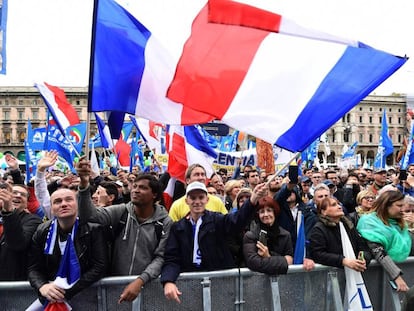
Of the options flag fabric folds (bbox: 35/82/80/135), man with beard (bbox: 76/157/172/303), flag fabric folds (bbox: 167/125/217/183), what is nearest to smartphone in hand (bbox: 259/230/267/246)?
man with beard (bbox: 76/157/172/303)

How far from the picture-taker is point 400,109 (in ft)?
311

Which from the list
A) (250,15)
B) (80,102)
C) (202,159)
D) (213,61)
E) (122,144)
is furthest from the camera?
(80,102)

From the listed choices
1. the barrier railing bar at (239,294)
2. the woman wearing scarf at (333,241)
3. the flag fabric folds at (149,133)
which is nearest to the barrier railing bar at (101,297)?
the barrier railing bar at (239,294)

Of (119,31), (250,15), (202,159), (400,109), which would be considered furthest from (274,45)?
(400,109)

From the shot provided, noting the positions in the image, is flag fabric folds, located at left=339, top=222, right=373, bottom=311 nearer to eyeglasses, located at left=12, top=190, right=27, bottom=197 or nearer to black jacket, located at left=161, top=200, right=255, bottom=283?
black jacket, located at left=161, top=200, right=255, bottom=283

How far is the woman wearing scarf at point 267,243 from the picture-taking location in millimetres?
3441

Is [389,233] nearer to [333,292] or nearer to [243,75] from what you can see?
[333,292]

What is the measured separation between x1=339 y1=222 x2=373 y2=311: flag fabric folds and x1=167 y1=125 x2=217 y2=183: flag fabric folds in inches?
136

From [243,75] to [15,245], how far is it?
2.23m

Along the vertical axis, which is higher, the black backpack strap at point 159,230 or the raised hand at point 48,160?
the raised hand at point 48,160

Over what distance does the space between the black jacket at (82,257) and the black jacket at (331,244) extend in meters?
1.62

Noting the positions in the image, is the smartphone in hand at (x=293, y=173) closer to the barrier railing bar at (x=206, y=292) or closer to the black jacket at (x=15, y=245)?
the barrier railing bar at (x=206, y=292)

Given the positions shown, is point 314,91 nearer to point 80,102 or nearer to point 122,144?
point 122,144

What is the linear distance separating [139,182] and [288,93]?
1409mm
